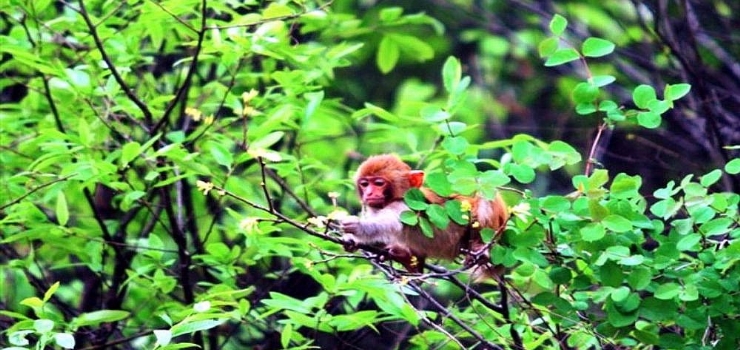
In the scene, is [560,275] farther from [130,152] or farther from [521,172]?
[130,152]

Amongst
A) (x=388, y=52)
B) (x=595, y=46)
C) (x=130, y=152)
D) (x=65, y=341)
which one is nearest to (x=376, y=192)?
(x=130, y=152)

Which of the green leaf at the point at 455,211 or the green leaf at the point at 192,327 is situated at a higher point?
the green leaf at the point at 455,211

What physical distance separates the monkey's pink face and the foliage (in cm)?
21

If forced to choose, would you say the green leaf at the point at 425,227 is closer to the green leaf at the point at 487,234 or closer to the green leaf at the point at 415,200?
the green leaf at the point at 415,200

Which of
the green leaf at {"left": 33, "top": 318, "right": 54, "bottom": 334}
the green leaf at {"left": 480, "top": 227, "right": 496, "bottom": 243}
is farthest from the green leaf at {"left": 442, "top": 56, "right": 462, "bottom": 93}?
the green leaf at {"left": 33, "top": 318, "right": 54, "bottom": 334}

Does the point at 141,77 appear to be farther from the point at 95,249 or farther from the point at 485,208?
the point at 485,208

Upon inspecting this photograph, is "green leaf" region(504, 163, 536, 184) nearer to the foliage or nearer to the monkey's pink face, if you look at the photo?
the foliage

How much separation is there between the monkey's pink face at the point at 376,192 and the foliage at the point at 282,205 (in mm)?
205

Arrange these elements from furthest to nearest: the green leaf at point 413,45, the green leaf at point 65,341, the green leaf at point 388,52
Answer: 1. the green leaf at point 388,52
2. the green leaf at point 413,45
3. the green leaf at point 65,341

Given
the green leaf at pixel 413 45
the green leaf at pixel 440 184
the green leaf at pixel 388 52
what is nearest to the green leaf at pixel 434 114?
the green leaf at pixel 440 184

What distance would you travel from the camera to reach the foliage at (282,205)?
490 centimetres

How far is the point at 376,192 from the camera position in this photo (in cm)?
603

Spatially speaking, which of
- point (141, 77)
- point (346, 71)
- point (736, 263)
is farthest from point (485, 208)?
point (346, 71)

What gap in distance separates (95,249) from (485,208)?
2.12 metres
